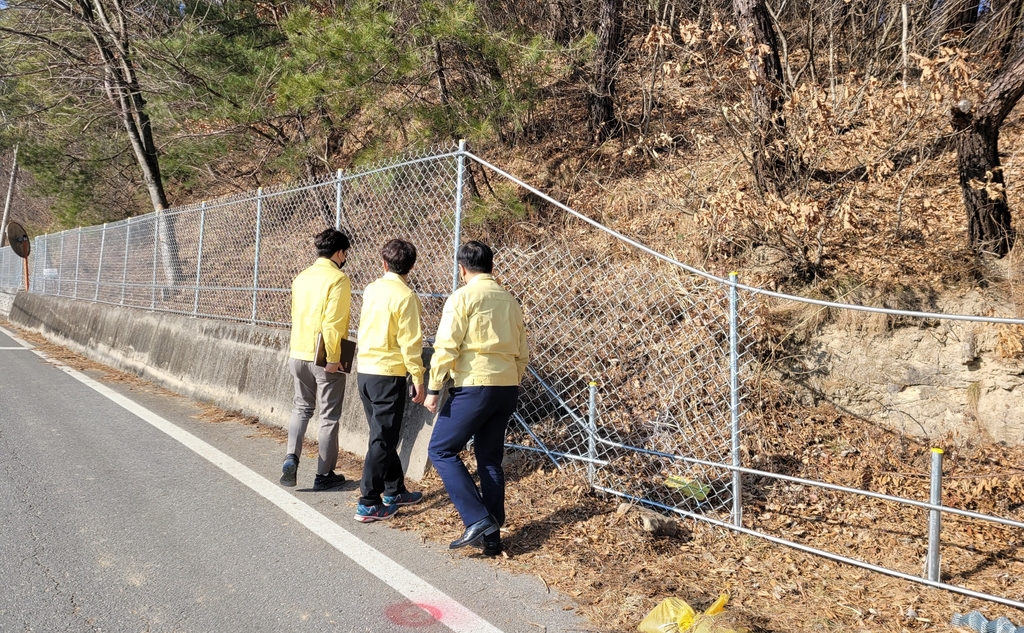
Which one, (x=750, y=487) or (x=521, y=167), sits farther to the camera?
(x=521, y=167)

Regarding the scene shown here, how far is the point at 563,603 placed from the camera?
3453 millimetres

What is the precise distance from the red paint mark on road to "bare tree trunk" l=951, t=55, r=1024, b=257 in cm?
503

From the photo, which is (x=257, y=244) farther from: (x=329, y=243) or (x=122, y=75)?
(x=122, y=75)

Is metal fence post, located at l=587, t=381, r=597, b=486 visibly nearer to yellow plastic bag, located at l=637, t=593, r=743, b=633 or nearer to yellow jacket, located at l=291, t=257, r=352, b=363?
yellow plastic bag, located at l=637, t=593, r=743, b=633

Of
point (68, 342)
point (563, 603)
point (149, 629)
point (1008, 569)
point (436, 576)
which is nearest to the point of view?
point (149, 629)

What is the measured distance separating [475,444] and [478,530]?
0.50 metres

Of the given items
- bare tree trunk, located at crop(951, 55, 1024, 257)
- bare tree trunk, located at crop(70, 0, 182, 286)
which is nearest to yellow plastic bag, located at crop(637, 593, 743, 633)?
bare tree trunk, located at crop(951, 55, 1024, 257)

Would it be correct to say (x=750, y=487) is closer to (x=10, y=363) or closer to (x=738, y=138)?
(x=738, y=138)

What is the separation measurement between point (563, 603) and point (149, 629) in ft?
6.04

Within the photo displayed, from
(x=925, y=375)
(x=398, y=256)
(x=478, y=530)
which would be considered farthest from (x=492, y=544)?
(x=925, y=375)

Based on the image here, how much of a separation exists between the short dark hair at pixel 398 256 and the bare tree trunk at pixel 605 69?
6.40 m

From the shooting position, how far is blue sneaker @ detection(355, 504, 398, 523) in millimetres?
4434

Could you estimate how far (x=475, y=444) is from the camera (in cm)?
415

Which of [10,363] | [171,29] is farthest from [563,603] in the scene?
[171,29]
